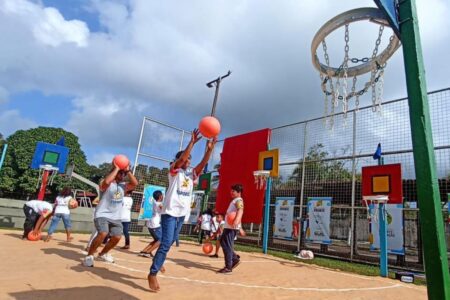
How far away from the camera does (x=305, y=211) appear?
12102 mm

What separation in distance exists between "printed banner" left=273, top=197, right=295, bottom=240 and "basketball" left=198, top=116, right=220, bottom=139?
Result: 8325 mm

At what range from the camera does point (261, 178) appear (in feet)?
39.4

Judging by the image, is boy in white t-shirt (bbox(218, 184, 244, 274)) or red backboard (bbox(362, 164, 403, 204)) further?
red backboard (bbox(362, 164, 403, 204))

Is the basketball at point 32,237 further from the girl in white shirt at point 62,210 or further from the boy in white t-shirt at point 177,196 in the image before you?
the boy in white t-shirt at point 177,196

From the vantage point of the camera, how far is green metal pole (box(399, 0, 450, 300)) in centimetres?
276

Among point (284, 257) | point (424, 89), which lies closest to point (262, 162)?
point (284, 257)

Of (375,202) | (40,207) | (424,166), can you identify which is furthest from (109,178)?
(375,202)

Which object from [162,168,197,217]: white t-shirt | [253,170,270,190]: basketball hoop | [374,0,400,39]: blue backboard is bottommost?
[162,168,197,217]: white t-shirt

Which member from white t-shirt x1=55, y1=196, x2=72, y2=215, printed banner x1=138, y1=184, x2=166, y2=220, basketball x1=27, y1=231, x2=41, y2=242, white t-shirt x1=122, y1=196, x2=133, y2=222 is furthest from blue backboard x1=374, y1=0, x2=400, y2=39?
printed banner x1=138, y1=184, x2=166, y2=220

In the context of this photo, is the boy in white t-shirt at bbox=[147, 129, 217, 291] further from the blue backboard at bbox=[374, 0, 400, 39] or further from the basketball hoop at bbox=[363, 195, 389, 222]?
the basketball hoop at bbox=[363, 195, 389, 222]

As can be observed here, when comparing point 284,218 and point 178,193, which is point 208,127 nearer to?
point 178,193

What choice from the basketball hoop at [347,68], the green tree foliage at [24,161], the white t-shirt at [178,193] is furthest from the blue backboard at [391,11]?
the green tree foliage at [24,161]

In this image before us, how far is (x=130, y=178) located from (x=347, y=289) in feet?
14.6

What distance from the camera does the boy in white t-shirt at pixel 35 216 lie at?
9.14m
